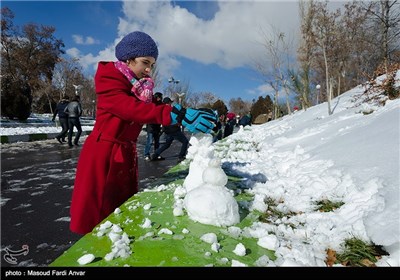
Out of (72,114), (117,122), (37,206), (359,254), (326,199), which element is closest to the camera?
(359,254)

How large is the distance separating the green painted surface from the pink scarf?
675 millimetres

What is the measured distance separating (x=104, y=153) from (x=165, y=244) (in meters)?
0.75

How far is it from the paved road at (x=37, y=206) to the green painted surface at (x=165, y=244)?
123 cm

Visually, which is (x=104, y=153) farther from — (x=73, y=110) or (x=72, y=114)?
(x=73, y=110)

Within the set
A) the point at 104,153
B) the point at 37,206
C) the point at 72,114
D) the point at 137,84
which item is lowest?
the point at 37,206

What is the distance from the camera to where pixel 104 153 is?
1.79m

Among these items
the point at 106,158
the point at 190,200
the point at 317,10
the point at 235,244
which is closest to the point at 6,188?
the point at 106,158

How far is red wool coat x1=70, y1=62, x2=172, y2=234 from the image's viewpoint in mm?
1678

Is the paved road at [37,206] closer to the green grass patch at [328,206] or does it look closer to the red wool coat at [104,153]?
the red wool coat at [104,153]

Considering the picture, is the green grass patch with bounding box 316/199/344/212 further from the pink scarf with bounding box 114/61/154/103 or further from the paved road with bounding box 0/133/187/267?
the paved road with bounding box 0/133/187/267

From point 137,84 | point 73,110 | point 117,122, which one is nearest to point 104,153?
point 117,122

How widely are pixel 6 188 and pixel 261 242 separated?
4722mm

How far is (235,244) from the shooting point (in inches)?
51.1
